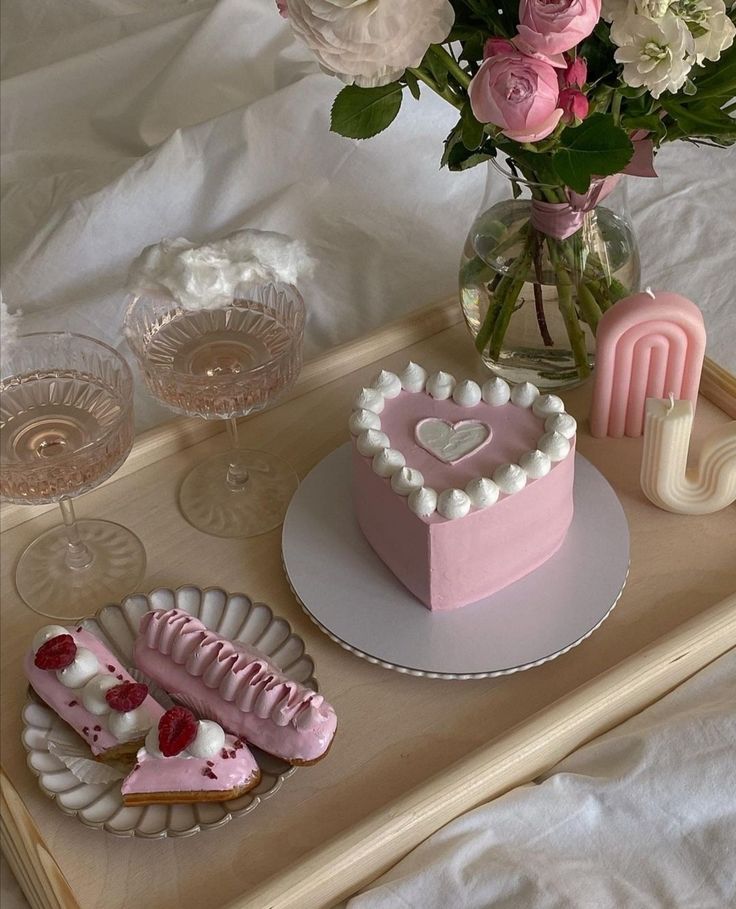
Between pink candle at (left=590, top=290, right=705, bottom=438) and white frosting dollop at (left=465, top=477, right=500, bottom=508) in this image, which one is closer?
white frosting dollop at (left=465, top=477, right=500, bottom=508)

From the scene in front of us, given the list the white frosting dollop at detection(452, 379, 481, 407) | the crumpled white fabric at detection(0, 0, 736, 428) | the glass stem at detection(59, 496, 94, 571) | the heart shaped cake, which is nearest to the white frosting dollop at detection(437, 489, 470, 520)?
the heart shaped cake

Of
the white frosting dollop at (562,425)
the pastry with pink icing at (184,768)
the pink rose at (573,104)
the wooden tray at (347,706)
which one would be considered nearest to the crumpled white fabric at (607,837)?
the wooden tray at (347,706)

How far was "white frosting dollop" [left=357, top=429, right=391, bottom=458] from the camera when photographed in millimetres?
945

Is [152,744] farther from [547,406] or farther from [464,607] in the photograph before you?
[547,406]

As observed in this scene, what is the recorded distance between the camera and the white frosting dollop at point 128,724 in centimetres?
86

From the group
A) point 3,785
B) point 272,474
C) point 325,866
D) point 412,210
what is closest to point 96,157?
point 412,210

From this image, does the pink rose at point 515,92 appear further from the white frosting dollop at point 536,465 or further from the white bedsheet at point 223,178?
the white bedsheet at point 223,178

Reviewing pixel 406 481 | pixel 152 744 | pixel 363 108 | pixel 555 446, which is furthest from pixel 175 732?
pixel 363 108

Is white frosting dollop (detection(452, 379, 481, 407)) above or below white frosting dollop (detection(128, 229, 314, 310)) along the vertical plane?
below

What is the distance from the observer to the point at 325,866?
81 cm

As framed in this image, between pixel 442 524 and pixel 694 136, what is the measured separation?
35cm

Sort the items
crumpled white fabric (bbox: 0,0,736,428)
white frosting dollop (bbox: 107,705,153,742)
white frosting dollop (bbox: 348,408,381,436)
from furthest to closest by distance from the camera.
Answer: crumpled white fabric (bbox: 0,0,736,428)
white frosting dollop (bbox: 348,408,381,436)
white frosting dollop (bbox: 107,705,153,742)

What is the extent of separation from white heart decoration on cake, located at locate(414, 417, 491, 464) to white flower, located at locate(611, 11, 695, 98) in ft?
0.92

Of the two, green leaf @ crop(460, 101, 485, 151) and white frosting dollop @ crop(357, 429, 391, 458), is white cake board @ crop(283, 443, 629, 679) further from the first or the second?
green leaf @ crop(460, 101, 485, 151)
